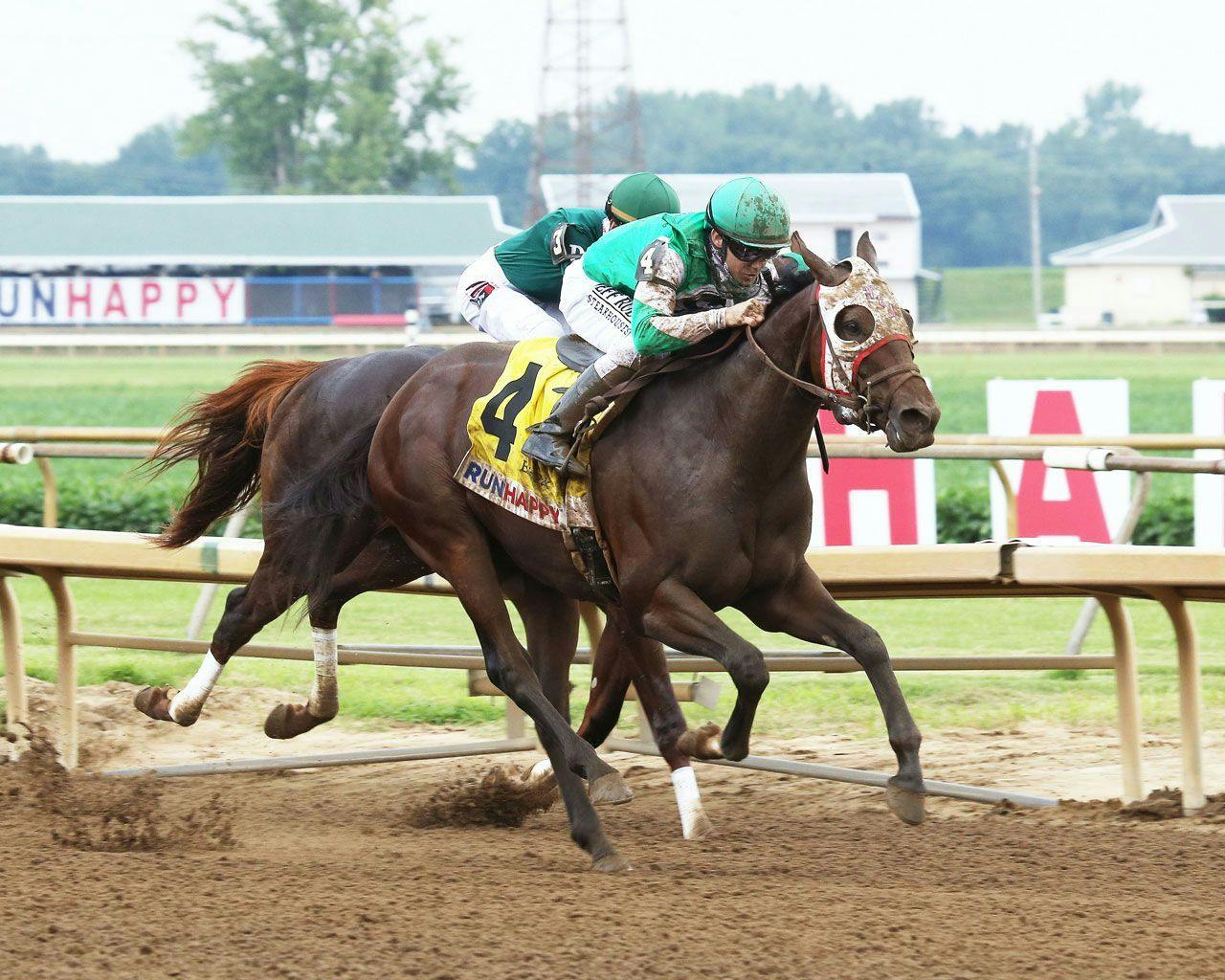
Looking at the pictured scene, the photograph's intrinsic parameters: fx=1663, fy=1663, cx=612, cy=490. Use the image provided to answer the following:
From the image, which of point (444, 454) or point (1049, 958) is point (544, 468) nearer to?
point (444, 454)

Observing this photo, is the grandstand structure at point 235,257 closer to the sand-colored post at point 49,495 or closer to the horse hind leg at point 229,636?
the sand-colored post at point 49,495

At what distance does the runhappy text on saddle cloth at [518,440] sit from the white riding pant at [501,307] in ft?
1.69

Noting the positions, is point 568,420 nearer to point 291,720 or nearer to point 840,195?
point 291,720

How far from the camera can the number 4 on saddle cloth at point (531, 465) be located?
14.8 feet

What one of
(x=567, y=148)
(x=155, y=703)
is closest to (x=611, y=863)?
(x=155, y=703)

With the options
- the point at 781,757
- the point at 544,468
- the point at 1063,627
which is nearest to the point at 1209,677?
the point at 1063,627

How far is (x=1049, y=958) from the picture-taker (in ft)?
10.2

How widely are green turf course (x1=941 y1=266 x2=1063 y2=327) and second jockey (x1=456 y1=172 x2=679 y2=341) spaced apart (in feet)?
193

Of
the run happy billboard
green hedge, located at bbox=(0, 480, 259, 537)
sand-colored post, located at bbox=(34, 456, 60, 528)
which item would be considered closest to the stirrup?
sand-colored post, located at bbox=(34, 456, 60, 528)

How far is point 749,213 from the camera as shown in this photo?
4.24m

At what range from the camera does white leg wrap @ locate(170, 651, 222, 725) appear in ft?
17.6

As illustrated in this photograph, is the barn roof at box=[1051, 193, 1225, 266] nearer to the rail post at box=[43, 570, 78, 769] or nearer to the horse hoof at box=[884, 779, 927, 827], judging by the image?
the rail post at box=[43, 570, 78, 769]

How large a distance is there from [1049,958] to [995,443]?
13.1ft

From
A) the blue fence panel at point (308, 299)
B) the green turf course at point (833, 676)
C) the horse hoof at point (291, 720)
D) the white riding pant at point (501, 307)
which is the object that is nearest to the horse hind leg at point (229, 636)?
the green turf course at point (833, 676)
